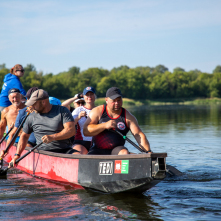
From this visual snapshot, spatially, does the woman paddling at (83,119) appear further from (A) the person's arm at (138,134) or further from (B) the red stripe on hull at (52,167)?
(A) the person's arm at (138,134)

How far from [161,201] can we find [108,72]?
117 meters

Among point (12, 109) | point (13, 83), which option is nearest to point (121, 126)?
point (12, 109)

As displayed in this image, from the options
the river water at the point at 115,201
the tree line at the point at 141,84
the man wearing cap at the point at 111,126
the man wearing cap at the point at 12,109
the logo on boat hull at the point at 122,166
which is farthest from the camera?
the tree line at the point at 141,84

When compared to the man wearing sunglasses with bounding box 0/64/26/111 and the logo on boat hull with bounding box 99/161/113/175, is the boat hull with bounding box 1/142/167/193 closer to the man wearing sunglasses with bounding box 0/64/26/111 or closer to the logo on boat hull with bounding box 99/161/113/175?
the logo on boat hull with bounding box 99/161/113/175

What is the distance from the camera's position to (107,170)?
206 inches

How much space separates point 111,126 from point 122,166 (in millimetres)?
649

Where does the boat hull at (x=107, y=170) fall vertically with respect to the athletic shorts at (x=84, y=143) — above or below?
below

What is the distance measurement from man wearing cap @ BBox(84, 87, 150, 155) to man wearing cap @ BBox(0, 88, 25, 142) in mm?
2655

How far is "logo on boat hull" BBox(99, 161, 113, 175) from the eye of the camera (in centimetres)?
516

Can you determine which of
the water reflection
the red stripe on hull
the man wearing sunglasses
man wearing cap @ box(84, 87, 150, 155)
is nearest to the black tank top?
man wearing cap @ box(84, 87, 150, 155)

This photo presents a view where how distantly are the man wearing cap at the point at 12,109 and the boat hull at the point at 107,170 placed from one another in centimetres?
181

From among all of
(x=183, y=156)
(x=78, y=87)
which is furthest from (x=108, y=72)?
(x=183, y=156)

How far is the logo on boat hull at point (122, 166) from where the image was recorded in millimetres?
4992

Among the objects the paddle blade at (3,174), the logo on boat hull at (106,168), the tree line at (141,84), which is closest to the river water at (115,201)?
the paddle blade at (3,174)
